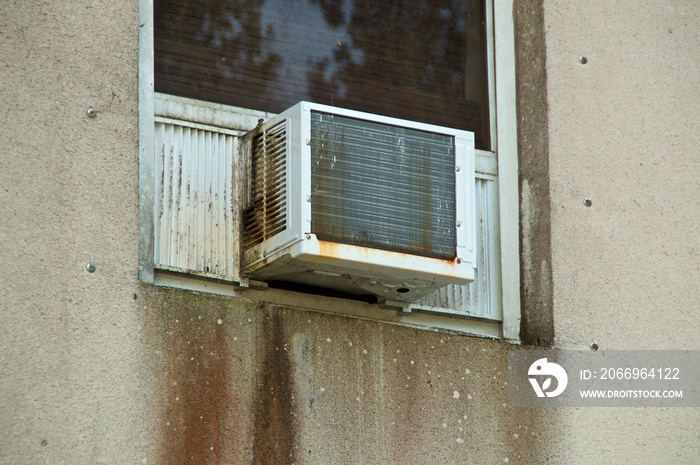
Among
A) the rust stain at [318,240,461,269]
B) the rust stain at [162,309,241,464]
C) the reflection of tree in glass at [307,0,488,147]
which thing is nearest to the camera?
the rust stain at [162,309,241,464]

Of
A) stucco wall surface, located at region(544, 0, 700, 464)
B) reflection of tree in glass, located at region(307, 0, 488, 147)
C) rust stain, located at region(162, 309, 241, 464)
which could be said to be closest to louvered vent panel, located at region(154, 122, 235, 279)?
rust stain, located at region(162, 309, 241, 464)

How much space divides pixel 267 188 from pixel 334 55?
0.99m

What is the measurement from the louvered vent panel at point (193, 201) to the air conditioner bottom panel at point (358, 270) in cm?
18

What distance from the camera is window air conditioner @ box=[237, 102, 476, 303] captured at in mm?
4133

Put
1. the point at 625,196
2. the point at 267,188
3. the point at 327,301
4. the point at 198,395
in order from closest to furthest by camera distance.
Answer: the point at 198,395, the point at 267,188, the point at 327,301, the point at 625,196

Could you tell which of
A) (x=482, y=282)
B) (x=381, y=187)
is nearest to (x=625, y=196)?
(x=482, y=282)

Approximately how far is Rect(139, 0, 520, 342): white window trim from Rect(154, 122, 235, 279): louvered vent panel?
69mm

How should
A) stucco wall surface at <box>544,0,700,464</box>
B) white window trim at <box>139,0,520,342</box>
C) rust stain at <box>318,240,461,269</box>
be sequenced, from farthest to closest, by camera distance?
stucco wall surface at <box>544,0,700,464</box> → white window trim at <box>139,0,520,342</box> → rust stain at <box>318,240,461,269</box>

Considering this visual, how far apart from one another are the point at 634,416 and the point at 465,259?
1201 millimetres

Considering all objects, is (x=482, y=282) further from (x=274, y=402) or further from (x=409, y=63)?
(x=274, y=402)

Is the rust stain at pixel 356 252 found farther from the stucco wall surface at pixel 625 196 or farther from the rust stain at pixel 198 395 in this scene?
the stucco wall surface at pixel 625 196

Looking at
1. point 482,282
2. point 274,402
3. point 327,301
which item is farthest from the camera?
point 482,282

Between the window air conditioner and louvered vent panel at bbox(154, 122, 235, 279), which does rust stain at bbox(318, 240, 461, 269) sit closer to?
the window air conditioner

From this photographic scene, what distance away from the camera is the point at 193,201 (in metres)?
4.41
